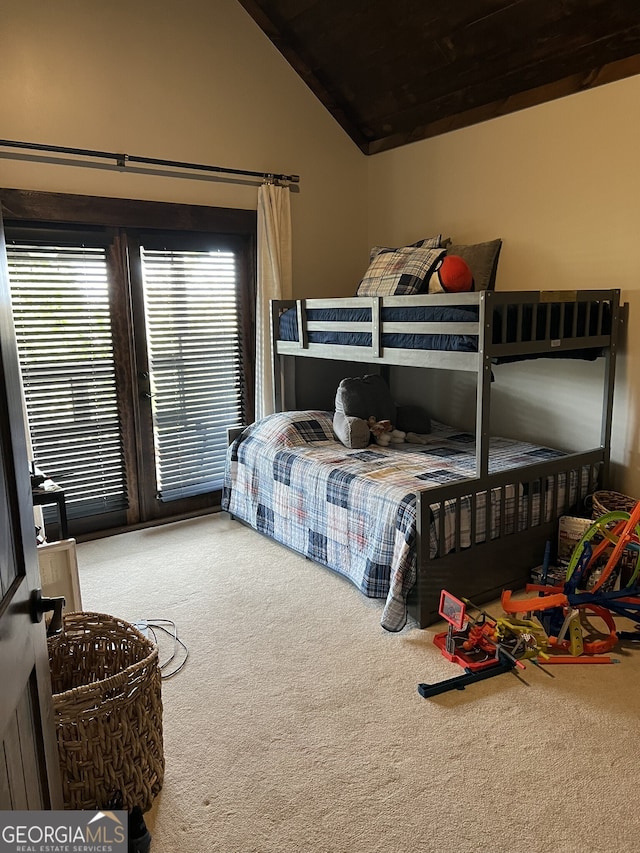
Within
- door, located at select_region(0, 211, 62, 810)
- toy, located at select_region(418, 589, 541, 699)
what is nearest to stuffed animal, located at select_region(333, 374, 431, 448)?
toy, located at select_region(418, 589, 541, 699)

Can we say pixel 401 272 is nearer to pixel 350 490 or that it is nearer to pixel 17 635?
pixel 350 490

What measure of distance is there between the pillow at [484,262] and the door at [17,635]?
3.10 meters

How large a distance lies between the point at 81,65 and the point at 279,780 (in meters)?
3.53

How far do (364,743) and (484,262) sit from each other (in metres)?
2.77

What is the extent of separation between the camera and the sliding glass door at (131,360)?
11.5 ft

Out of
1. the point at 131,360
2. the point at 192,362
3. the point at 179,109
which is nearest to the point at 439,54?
the point at 179,109

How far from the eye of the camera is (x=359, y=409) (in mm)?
3695

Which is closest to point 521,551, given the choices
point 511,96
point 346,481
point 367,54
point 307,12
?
point 346,481

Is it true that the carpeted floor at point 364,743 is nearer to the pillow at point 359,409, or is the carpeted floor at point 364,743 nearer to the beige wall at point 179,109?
the pillow at point 359,409

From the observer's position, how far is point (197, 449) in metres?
4.16

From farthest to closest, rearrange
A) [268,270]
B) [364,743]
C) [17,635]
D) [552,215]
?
[268,270] → [552,215] → [364,743] → [17,635]

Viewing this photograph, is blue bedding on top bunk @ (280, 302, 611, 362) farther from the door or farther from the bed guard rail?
the door

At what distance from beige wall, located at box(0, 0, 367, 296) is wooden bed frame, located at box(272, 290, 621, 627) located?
137 cm

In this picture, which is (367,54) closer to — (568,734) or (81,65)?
(81,65)
